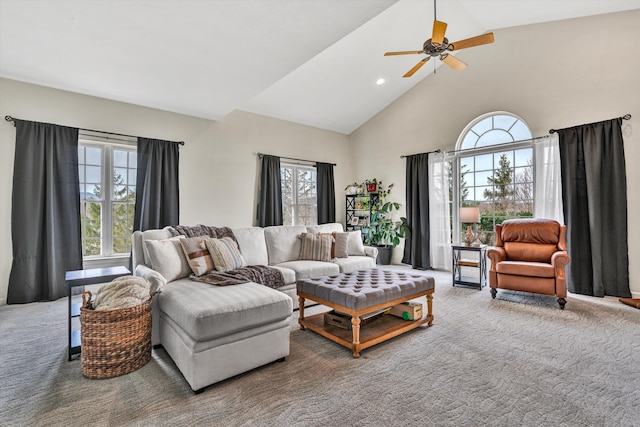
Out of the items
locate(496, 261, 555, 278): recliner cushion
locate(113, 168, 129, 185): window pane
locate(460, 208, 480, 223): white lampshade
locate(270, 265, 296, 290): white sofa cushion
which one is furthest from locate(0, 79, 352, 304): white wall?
locate(496, 261, 555, 278): recliner cushion

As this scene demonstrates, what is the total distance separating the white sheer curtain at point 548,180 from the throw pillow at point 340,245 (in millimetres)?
2844

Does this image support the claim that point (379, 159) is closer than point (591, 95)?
No

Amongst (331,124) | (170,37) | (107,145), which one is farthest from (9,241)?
(331,124)

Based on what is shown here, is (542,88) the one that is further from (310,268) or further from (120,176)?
(120,176)

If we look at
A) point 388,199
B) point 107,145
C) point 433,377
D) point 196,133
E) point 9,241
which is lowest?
point 433,377

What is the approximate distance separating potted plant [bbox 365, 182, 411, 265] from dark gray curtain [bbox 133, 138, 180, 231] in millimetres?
3674

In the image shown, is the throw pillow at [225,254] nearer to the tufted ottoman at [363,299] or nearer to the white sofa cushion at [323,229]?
the tufted ottoman at [363,299]

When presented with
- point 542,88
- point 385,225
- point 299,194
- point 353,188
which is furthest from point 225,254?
point 542,88

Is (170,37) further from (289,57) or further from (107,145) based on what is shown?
(107,145)

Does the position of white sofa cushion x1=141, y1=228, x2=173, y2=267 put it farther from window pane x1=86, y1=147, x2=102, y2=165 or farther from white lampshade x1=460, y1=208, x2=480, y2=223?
white lampshade x1=460, y1=208, x2=480, y2=223

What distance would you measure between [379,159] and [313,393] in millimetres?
5389

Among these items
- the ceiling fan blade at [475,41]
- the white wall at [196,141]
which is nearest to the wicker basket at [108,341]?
the white wall at [196,141]

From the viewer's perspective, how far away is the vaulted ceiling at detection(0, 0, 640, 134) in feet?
8.11

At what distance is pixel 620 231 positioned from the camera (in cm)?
381
